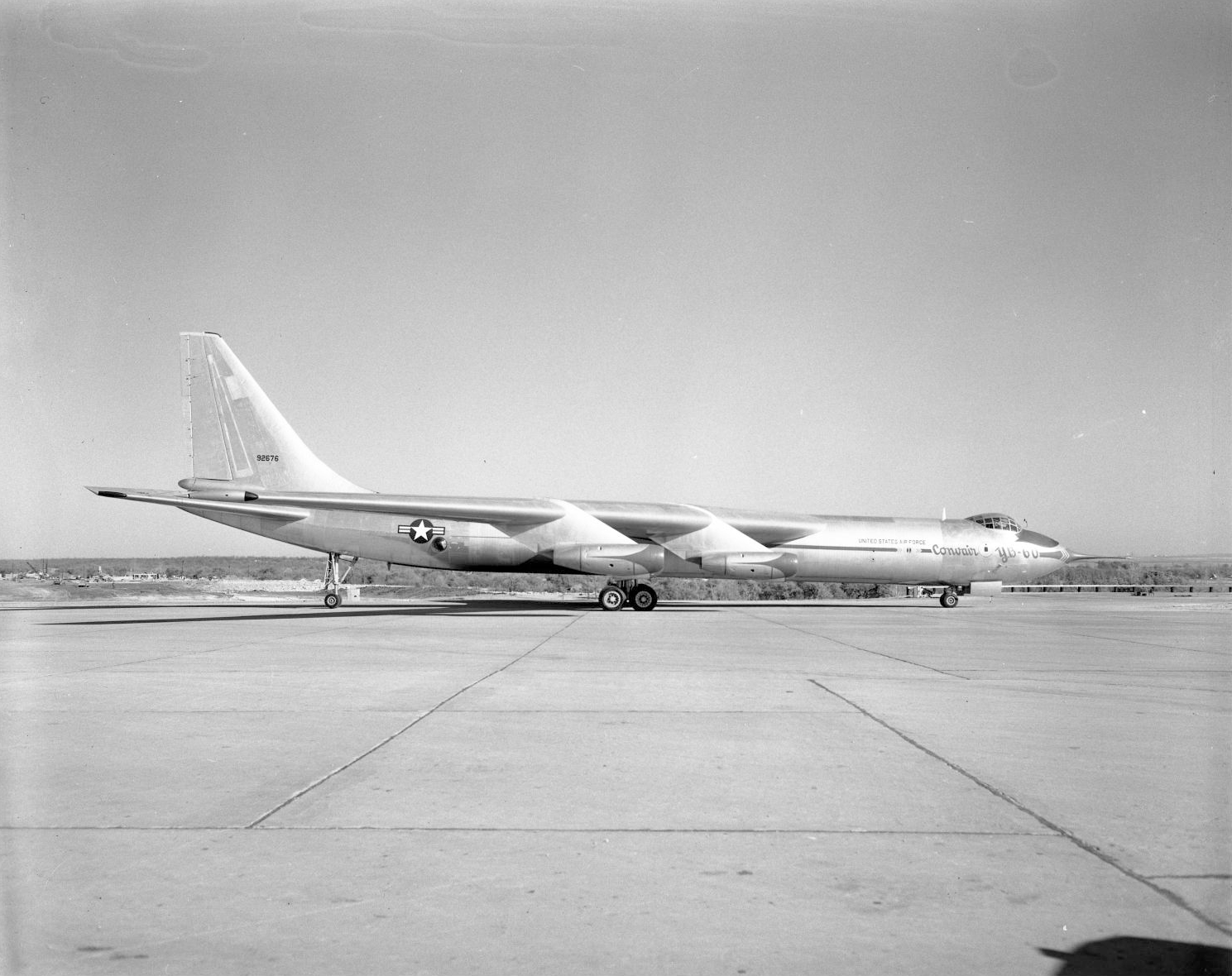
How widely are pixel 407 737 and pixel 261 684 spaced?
3169 millimetres

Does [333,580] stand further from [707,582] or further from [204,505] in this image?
[707,582]

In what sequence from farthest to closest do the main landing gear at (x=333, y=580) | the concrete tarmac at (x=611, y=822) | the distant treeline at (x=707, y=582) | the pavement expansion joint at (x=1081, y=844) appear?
the distant treeline at (x=707, y=582), the main landing gear at (x=333, y=580), the pavement expansion joint at (x=1081, y=844), the concrete tarmac at (x=611, y=822)

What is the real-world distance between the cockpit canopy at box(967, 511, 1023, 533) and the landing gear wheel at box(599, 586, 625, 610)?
1044 cm

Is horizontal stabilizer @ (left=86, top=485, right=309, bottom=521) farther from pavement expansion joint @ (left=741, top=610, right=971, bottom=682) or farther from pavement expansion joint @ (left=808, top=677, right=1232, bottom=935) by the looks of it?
pavement expansion joint @ (left=808, top=677, right=1232, bottom=935)

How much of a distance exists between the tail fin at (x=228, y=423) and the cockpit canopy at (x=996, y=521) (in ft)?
60.1

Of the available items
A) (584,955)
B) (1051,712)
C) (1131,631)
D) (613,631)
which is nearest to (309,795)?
(584,955)

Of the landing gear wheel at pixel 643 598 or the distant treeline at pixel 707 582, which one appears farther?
the distant treeline at pixel 707 582

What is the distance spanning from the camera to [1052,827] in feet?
12.8

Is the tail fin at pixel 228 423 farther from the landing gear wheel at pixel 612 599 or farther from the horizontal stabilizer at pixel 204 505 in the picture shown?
the landing gear wheel at pixel 612 599

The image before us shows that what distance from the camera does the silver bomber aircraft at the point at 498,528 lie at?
21.4 m

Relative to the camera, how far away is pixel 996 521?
83.7 feet

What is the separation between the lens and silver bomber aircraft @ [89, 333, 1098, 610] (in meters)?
21.4

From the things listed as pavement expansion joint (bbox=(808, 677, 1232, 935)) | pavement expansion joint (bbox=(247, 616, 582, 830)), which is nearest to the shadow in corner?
pavement expansion joint (bbox=(808, 677, 1232, 935))

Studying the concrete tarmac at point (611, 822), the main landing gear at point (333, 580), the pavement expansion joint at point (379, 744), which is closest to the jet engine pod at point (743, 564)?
the main landing gear at point (333, 580)
